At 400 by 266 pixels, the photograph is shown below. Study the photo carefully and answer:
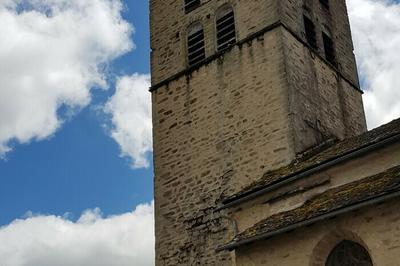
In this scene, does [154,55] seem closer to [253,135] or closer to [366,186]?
[253,135]

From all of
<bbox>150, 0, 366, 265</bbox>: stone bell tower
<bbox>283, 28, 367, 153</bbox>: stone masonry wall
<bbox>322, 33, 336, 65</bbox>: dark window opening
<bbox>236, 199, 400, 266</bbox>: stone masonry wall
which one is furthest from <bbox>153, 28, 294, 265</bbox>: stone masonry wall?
<bbox>236, 199, 400, 266</bbox>: stone masonry wall

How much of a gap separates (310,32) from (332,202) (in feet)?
28.5

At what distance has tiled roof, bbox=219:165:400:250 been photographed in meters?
9.98

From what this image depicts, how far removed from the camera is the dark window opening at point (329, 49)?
1898 cm

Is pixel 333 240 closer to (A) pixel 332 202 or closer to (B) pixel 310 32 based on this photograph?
(A) pixel 332 202

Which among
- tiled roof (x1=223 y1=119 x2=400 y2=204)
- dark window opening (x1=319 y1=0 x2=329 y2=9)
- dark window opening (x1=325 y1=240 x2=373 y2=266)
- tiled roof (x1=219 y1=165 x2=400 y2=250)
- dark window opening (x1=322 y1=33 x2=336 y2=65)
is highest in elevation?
dark window opening (x1=319 y1=0 x2=329 y2=9)

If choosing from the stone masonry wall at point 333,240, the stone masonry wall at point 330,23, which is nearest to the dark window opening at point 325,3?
the stone masonry wall at point 330,23

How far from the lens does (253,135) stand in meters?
16.2

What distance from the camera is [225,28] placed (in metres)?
18.1

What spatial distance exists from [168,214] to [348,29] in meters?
8.36

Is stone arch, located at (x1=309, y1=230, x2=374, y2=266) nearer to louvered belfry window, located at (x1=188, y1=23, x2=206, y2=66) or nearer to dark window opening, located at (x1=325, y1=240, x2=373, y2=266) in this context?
dark window opening, located at (x1=325, y1=240, x2=373, y2=266)

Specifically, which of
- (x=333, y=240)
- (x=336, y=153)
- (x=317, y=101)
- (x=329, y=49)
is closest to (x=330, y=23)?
(x=329, y=49)

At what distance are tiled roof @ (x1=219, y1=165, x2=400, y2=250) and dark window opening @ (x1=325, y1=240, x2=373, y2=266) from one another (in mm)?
698

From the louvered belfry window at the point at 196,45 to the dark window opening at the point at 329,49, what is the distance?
350 centimetres
